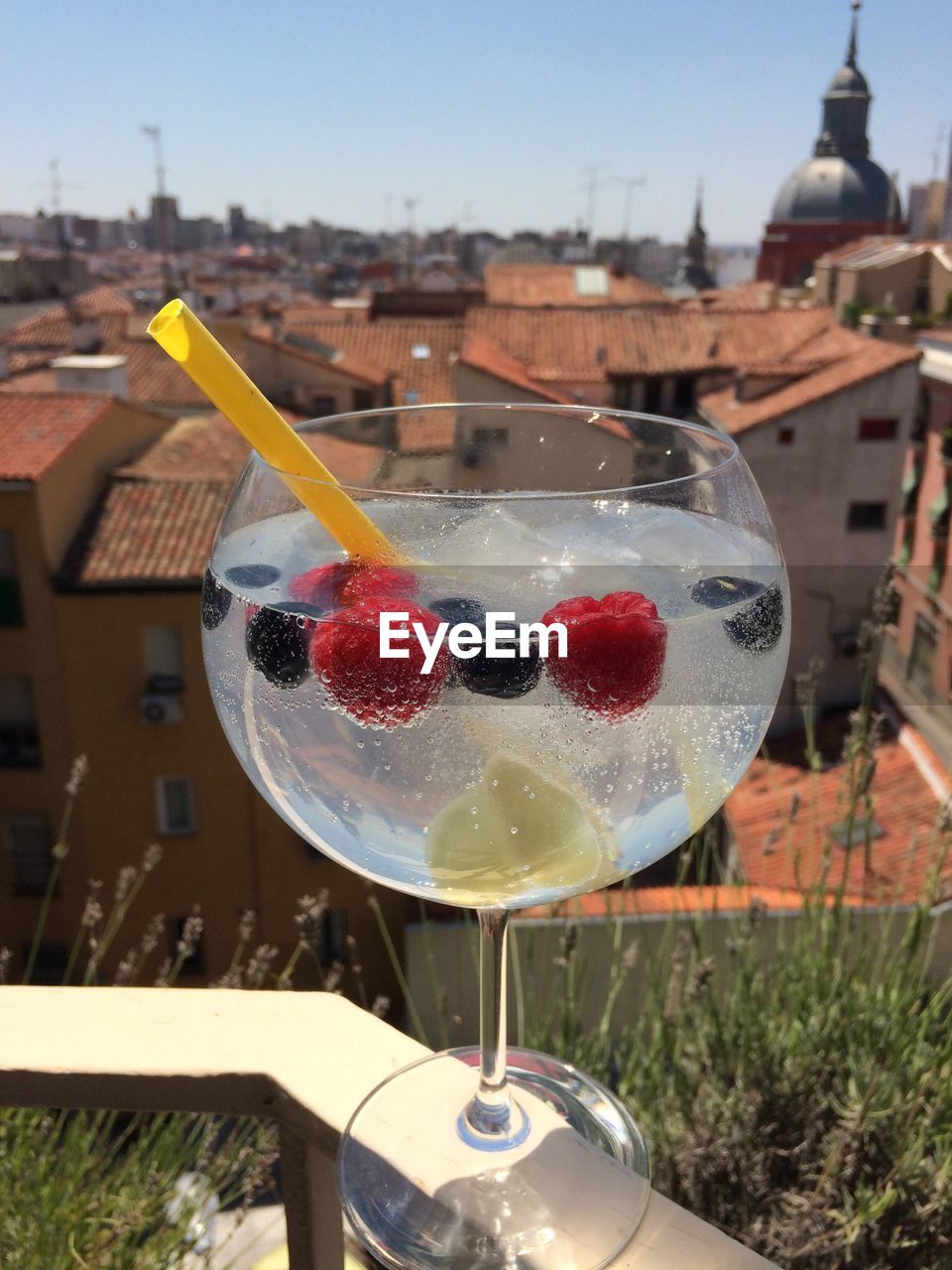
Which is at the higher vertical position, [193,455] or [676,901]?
[676,901]

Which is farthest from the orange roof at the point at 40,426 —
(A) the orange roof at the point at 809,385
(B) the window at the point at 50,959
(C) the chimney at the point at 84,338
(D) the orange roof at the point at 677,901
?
(C) the chimney at the point at 84,338

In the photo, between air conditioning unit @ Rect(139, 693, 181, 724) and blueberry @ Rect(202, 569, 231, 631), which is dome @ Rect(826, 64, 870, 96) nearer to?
air conditioning unit @ Rect(139, 693, 181, 724)

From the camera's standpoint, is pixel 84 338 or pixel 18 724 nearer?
pixel 18 724

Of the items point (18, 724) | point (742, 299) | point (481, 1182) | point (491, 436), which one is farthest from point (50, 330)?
point (481, 1182)

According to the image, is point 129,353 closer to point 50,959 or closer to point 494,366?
point 494,366

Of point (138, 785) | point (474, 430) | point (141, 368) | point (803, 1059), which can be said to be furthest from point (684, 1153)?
point (141, 368)

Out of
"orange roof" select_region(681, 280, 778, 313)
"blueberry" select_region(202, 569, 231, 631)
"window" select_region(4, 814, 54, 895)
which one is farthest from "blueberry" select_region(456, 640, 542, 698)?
"orange roof" select_region(681, 280, 778, 313)

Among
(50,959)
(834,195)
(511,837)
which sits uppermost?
(834,195)
